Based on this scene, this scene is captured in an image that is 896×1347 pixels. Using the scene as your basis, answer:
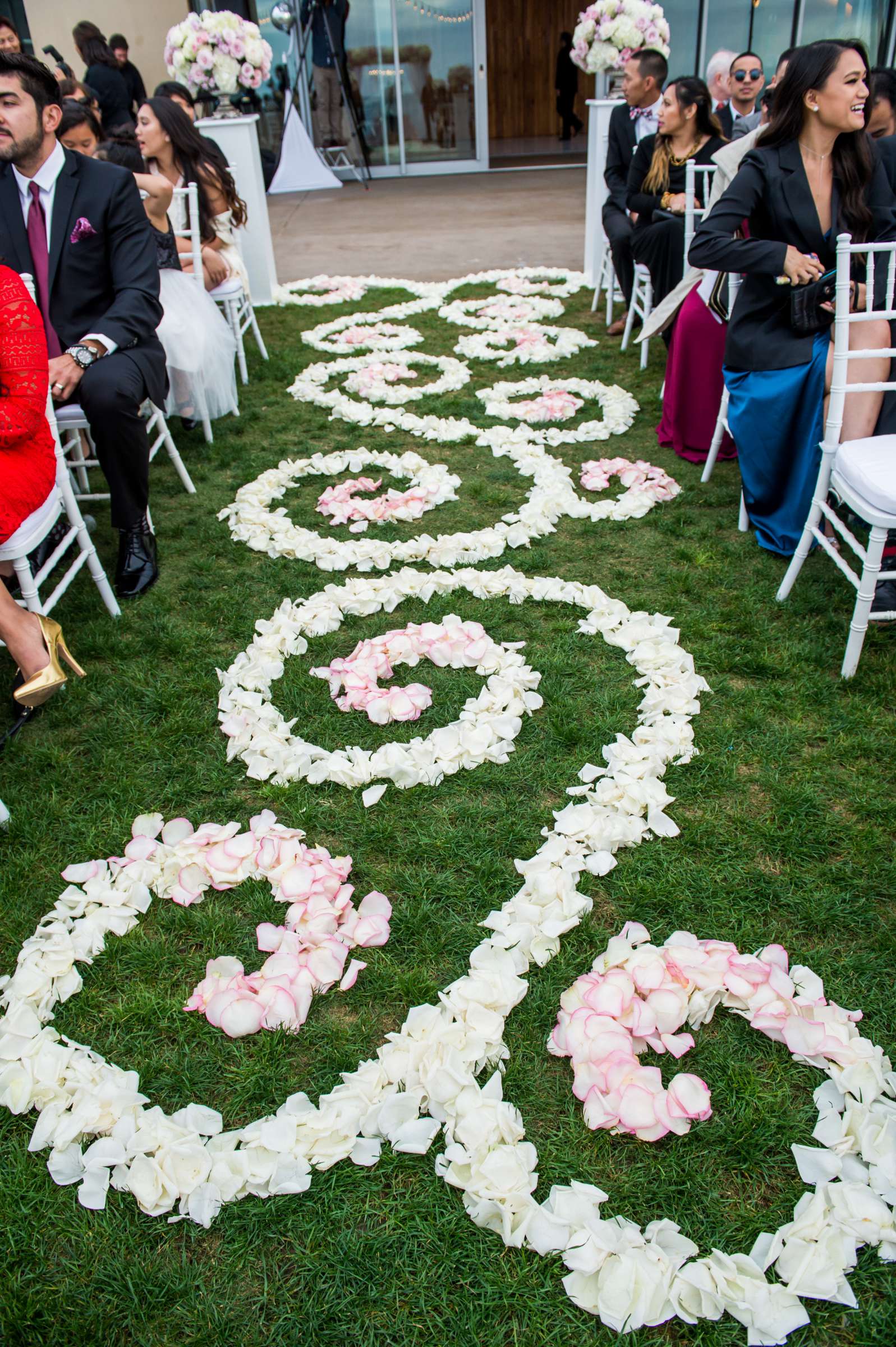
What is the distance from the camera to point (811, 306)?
3574 millimetres

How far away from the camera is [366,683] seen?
312 cm

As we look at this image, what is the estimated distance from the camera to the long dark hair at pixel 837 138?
3455mm

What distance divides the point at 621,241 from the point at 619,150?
3.15 ft

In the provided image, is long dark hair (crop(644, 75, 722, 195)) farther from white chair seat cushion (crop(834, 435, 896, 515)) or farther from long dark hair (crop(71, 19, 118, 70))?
long dark hair (crop(71, 19, 118, 70))

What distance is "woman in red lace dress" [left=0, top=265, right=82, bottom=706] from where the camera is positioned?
9.55 ft

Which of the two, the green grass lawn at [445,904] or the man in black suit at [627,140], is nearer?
the green grass lawn at [445,904]

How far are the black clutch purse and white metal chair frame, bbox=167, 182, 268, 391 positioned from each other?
329 centimetres

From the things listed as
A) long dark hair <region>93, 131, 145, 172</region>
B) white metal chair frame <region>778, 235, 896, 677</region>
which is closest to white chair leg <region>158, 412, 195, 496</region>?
long dark hair <region>93, 131, 145, 172</region>

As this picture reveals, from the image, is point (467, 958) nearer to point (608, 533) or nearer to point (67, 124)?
point (608, 533)

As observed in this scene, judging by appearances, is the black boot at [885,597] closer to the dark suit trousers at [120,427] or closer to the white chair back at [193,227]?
the dark suit trousers at [120,427]

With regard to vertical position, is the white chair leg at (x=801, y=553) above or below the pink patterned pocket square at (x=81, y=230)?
below

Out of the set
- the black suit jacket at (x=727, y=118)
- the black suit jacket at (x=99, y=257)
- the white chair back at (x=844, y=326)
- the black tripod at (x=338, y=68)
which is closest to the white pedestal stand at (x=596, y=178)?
the black suit jacket at (x=727, y=118)

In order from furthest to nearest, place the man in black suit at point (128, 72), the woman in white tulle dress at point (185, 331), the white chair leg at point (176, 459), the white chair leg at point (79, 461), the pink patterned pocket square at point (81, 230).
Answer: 1. the man in black suit at point (128, 72)
2. the woman in white tulle dress at point (185, 331)
3. the white chair leg at point (176, 459)
4. the white chair leg at point (79, 461)
5. the pink patterned pocket square at point (81, 230)

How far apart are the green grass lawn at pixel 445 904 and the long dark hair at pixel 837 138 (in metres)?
1.29
